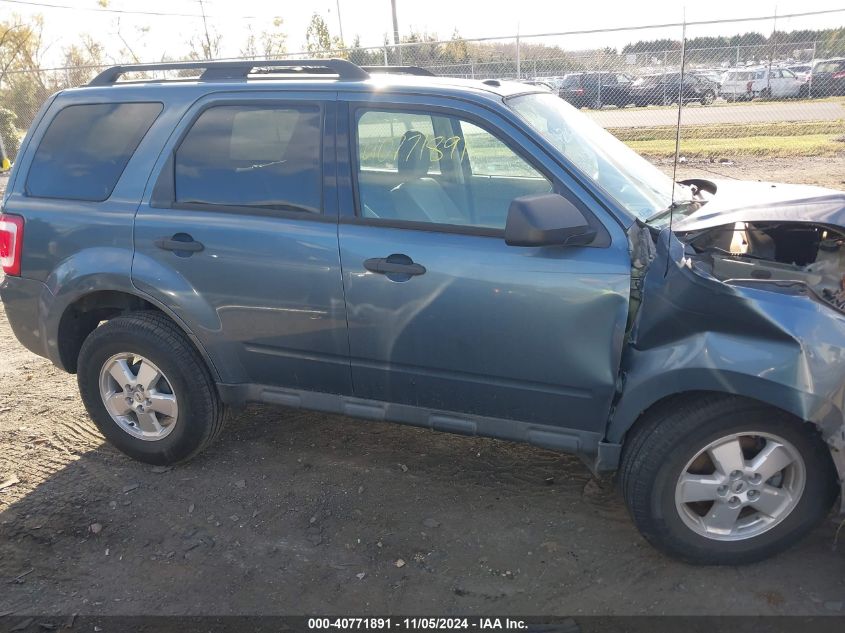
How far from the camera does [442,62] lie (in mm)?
16250

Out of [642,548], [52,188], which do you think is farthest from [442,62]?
[642,548]

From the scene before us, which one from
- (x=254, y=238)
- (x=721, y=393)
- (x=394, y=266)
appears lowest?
(x=721, y=393)

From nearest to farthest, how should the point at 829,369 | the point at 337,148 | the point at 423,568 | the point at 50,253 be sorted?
the point at 829,369 < the point at 423,568 < the point at 337,148 < the point at 50,253

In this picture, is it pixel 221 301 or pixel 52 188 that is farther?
pixel 52 188

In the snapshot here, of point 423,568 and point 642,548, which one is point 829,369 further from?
point 423,568

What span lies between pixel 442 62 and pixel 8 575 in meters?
14.9

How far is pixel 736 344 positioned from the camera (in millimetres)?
2719

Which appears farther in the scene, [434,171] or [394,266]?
[434,171]

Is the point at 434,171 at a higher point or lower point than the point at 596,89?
lower

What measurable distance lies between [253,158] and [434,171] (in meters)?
0.90

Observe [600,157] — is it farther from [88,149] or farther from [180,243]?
[88,149]

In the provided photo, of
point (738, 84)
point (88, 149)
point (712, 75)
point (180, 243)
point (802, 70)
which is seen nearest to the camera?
point (180, 243)

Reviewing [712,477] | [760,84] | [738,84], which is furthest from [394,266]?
[760,84]

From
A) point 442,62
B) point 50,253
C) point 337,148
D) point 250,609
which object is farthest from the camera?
point 442,62
